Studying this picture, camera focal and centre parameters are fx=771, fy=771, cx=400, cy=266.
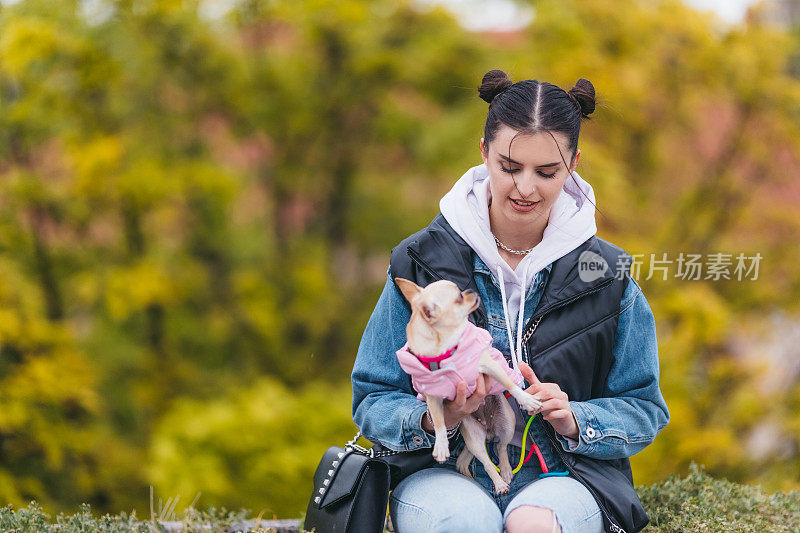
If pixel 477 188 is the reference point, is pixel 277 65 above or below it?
above

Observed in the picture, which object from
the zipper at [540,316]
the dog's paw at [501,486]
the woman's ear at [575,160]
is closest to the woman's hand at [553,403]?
the zipper at [540,316]

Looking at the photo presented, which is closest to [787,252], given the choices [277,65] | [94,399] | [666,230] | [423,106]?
[666,230]

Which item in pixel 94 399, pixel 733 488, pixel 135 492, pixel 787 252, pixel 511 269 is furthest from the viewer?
pixel 787 252

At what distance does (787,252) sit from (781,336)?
31.3 inches

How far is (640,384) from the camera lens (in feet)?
7.51

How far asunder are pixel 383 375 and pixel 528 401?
1.52ft

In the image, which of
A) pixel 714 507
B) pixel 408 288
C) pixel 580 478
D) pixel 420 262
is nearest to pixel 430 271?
pixel 420 262

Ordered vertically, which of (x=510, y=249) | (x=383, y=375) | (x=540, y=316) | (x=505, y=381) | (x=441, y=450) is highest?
(x=510, y=249)

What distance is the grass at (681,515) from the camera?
263 cm

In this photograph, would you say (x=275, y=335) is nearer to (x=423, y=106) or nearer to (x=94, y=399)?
(x=94, y=399)

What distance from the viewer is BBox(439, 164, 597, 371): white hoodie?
7.39ft

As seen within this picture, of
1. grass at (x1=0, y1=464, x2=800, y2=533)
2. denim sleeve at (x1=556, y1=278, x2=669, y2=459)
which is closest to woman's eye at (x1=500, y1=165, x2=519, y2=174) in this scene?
denim sleeve at (x1=556, y1=278, x2=669, y2=459)

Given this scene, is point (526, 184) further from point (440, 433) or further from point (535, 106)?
point (440, 433)

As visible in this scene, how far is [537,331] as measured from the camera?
2.20m
